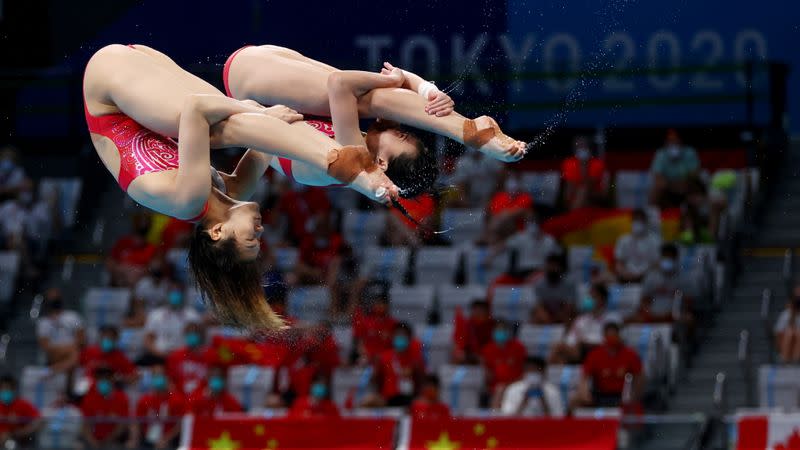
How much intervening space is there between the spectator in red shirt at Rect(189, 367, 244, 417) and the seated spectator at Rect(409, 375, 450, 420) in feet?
6.13

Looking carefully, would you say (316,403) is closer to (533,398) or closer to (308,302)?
(308,302)

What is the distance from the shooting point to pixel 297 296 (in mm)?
14078

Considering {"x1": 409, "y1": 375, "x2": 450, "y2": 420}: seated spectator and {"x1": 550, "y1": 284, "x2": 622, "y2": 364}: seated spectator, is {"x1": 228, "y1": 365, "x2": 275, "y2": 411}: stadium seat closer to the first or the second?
{"x1": 409, "y1": 375, "x2": 450, "y2": 420}: seated spectator

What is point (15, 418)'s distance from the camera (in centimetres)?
1398

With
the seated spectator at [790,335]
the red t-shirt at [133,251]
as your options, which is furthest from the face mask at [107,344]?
the seated spectator at [790,335]

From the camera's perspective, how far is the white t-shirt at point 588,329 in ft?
48.4

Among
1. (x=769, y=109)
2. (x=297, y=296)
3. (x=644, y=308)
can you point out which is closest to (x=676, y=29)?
(x=769, y=109)

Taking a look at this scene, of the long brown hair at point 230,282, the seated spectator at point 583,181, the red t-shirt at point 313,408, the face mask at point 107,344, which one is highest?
the seated spectator at point 583,181

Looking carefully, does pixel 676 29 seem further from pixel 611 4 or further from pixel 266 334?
pixel 266 334

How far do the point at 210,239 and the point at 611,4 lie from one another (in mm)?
2682

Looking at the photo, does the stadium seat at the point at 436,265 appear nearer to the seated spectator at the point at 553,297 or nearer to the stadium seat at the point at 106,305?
the seated spectator at the point at 553,297

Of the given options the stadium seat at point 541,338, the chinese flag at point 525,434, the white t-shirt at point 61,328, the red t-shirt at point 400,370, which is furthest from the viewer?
the white t-shirt at point 61,328

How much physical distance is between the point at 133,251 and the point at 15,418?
13.5ft

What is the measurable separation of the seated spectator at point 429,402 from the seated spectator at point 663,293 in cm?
210
